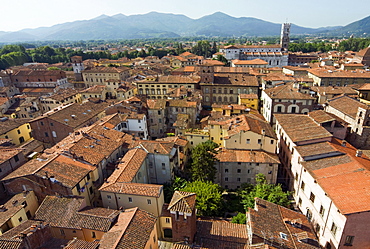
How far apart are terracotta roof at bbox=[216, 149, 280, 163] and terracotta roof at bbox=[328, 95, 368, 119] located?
22636 millimetres

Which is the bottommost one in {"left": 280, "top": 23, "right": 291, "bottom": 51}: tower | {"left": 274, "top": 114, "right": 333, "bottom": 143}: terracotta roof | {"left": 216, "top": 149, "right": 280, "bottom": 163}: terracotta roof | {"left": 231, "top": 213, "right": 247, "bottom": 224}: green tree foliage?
{"left": 231, "top": 213, "right": 247, "bottom": 224}: green tree foliage

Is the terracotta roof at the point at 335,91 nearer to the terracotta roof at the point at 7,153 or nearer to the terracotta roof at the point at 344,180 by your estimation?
the terracotta roof at the point at 344,180

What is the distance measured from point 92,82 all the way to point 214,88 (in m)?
53.0

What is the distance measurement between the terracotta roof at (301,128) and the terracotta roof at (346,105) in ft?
39.6

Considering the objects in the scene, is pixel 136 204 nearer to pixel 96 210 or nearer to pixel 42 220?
pixel 96 210

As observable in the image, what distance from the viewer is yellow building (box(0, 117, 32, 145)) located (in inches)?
1708

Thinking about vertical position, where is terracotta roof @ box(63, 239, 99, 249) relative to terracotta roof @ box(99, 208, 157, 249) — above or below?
below

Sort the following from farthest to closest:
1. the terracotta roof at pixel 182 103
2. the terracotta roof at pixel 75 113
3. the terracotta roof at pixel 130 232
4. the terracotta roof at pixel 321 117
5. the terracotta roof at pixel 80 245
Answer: the terracotta roof at pixel 182 103, the terracotta roof at pixel 75 113, the terracotta roof at pixel 321 117, the terracotta roof at pixel 80 245, the terracotta roof at pixel 130 232

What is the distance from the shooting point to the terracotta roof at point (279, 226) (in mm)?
23288

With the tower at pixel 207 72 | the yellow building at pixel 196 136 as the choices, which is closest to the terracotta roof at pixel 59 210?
the yellow building at pixel 196 136

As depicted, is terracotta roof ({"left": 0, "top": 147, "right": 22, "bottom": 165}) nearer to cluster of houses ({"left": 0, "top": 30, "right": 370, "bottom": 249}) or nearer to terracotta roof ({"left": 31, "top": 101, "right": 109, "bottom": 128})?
cluster of houses ({"left": 0, "top": 30, "right": 370, "bottom": 249})

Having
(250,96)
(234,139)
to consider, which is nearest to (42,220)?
(234,139)

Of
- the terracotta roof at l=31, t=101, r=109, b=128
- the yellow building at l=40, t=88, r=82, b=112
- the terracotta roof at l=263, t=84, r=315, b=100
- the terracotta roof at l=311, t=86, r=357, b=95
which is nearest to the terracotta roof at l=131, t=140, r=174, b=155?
the terracotta roof at l=31, t=101, r=109, b=128

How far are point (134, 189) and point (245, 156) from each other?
68.3 ft
